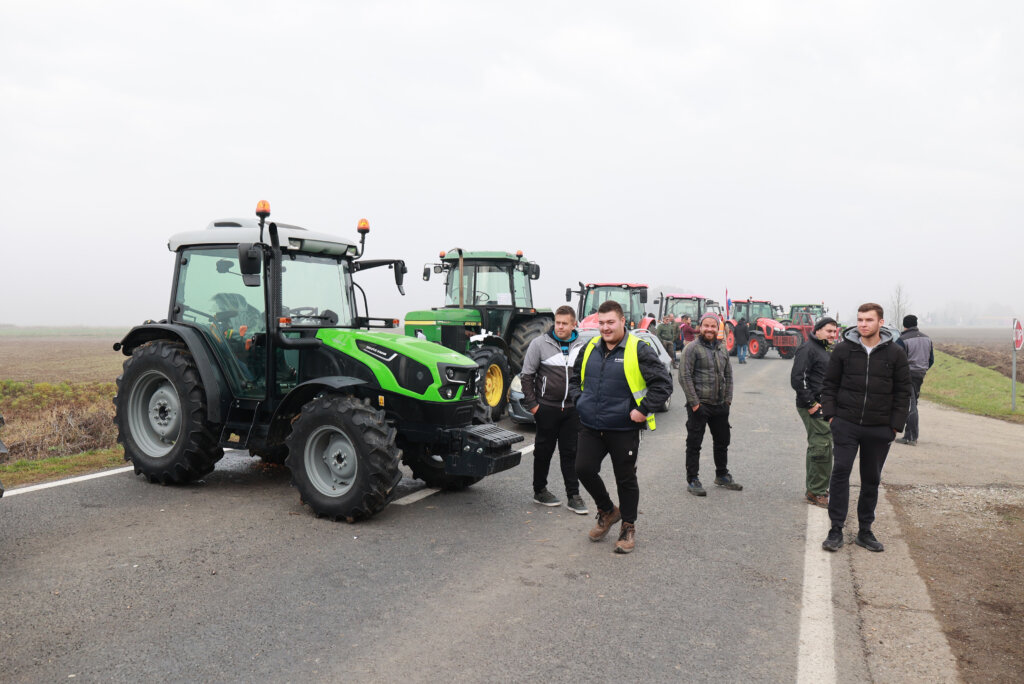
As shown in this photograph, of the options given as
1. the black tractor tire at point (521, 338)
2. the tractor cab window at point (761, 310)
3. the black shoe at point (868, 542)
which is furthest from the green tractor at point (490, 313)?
the tractor cab window at point (761, 310)

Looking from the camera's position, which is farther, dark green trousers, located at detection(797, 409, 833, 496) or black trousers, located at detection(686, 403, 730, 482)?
black trousers, located at detection(686, 403, 730, 482)

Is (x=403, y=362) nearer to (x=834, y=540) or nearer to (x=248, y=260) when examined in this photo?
(x=248, y=260)

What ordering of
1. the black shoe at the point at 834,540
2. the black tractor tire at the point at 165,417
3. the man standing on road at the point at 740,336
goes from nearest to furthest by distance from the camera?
the black shoe at the point at 834,540
the black tractor tire at the point at 165,417
the man standing on road at the point at 740,336

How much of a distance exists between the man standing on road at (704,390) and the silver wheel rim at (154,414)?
16.8ft

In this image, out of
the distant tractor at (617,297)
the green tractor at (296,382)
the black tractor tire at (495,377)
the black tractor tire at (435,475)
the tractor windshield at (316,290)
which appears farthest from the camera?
the distant tractor at (617,297)

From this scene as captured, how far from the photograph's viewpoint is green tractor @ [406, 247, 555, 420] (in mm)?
10938

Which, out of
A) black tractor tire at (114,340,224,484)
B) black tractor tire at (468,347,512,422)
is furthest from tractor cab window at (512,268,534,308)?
black tractor tire at (114,340,224,484)

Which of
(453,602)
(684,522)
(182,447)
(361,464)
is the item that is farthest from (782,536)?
(182,447)

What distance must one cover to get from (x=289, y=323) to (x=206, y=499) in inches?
69.8

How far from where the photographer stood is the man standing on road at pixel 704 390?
276 inches

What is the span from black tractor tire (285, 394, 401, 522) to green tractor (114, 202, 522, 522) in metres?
0.01

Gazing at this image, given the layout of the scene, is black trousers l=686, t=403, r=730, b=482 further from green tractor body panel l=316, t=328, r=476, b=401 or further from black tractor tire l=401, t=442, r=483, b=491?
green tractor body panel l=316, t=328, r=476, b=401

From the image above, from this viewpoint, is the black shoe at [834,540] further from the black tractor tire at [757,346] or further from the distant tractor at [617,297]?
the black tractor tire at [757,346]

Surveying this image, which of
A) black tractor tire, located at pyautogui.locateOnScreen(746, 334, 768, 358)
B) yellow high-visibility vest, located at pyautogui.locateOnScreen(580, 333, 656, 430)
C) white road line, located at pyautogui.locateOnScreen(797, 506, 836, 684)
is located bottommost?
white road line, located at pyautogui.locateOnScreen(797, 506, 836, 684)
